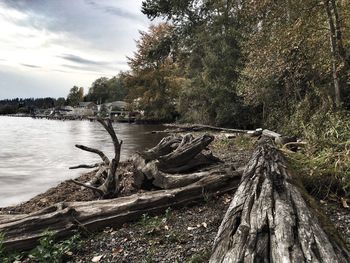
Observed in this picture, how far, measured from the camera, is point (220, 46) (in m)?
26.1

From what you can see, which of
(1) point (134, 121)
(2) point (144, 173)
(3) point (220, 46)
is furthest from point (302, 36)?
(1) point (134, 121)

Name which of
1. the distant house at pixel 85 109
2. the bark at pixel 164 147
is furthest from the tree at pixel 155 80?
the distant house at pixel 85 109

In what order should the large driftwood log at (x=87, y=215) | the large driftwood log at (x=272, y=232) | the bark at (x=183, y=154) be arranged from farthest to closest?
the bark at (x=183, y=154) < the large driftwood log at (x=87, y=215) < the large driftwood log at (x=272, y=232)

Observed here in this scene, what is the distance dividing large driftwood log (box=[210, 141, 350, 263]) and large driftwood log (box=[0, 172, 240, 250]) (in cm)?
178

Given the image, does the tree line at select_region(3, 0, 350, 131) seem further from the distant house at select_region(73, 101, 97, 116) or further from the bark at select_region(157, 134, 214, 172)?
the distant house at select_region(73, 101, 97, 116)

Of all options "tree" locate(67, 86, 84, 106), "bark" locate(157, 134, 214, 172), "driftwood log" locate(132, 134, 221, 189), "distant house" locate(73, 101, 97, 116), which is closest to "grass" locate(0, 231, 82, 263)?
"driftwood log" locate(132, 134, 221, 189)

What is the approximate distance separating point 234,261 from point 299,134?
12.4m

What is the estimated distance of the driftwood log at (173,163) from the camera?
7066 mm

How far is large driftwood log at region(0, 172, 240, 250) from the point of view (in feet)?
16.9

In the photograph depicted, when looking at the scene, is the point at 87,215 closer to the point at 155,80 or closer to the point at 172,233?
the point at 172,233

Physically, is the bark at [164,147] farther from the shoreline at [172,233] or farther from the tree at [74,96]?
the tree at [74,96]

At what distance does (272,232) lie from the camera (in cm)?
317

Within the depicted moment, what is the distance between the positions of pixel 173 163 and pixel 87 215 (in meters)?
3.20

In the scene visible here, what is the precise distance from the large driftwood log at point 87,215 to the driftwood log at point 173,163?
0.64 metres
